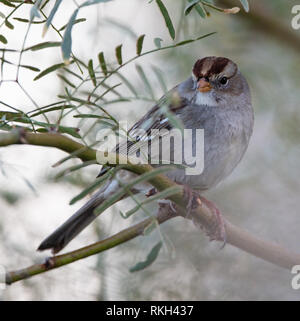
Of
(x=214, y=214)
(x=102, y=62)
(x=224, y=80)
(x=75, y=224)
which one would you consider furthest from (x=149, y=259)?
(x=224, y=80)

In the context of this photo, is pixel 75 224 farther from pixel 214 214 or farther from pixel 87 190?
pixel 87 190

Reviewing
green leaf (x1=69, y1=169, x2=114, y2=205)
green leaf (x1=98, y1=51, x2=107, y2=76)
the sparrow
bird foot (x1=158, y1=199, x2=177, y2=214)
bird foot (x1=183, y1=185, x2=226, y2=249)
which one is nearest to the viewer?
green leaf (x1=69, y1=169, x2=114, y2=205)

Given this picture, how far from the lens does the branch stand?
1220mm

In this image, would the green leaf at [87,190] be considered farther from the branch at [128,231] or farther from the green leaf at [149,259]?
the green leaf at [149,259]

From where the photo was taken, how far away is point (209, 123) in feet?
8.85

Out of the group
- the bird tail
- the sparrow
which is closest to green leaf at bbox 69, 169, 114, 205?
the bird tail

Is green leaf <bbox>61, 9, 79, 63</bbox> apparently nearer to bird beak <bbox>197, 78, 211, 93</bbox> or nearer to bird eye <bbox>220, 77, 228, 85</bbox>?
bird beak <bbox>197, 78, 211, 93</bbox>

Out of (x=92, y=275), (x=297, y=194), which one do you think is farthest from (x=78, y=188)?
(x=297, y=194)

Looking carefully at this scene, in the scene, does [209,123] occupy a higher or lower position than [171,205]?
higher

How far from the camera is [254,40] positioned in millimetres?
3326

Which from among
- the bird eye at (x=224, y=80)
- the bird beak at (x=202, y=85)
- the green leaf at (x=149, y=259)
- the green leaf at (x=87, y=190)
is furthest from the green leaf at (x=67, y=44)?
the bird eye at (x=224, y=80)

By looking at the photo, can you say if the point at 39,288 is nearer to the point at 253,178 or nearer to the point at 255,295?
the point at 255,295

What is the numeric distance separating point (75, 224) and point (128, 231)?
0.80m

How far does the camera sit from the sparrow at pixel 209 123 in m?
2.56
